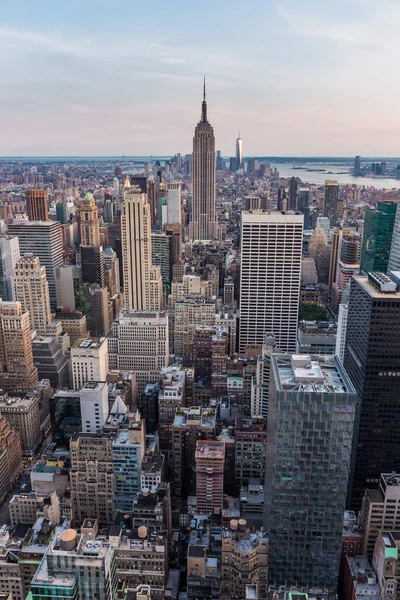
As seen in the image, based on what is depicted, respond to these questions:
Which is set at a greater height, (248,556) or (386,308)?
(386,308)

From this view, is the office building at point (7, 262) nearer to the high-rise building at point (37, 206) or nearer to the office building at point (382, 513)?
the high-rise building at point (37, 206)

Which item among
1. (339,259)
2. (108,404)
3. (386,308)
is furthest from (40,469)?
(339,259)

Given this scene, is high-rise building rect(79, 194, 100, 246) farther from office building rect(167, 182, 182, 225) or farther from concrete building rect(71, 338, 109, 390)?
concrete building rect(71, 338, 109, 390)

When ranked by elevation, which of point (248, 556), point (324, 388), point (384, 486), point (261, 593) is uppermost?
point (324, 388)

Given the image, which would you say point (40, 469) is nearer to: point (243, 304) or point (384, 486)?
point (384, 486)

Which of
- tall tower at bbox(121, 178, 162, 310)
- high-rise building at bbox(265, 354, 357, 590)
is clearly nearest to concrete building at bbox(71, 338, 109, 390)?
tall tower at bbox(121, 178, 162, 310)

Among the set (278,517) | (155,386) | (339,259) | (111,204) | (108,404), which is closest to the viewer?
(278,517)

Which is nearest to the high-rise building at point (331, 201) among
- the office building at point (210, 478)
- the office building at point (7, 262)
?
the office building at point (7, 262)
